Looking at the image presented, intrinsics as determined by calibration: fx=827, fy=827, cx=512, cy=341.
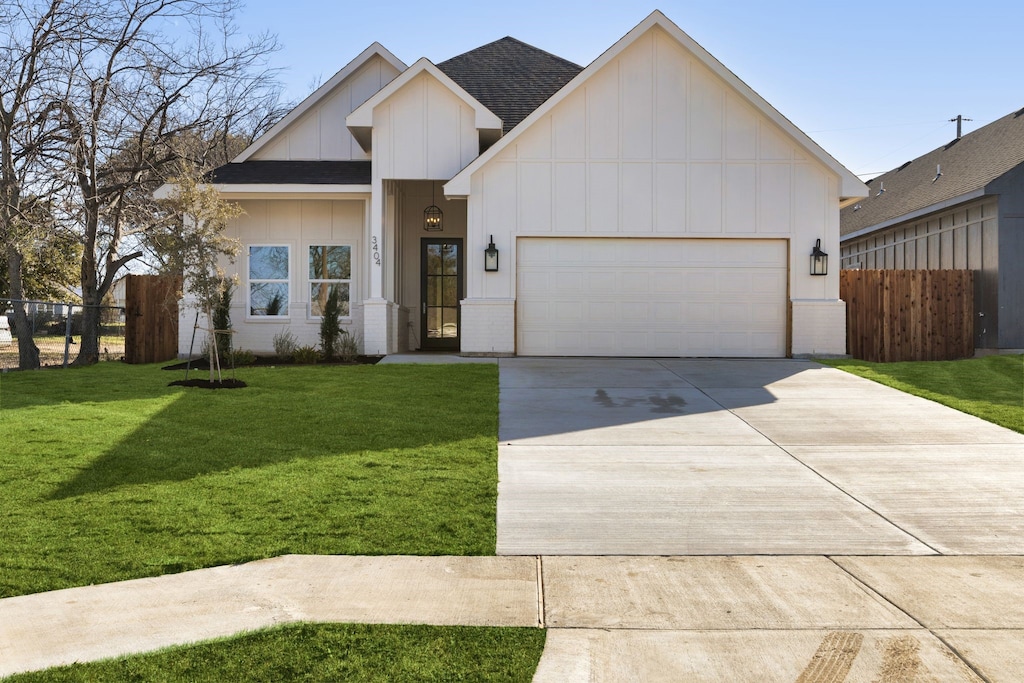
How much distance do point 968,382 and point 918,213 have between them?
948 centimetres

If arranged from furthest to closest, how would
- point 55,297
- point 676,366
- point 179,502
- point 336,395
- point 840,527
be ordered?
point 55,297 → point 676,366 → point 336,395 → point 179,502 → point 840,527

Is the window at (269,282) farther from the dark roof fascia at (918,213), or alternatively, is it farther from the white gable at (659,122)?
the dark roof fascia at (918,213)

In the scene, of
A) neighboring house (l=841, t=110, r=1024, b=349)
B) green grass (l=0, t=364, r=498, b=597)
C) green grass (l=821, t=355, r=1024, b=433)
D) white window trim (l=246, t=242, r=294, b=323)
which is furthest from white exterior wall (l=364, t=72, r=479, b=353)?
neighboring house (l=841, t=110, r=1024, b=349)

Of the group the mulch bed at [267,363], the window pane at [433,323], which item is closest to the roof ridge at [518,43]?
the window pane at [433,323]

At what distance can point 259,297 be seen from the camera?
58.2 feet

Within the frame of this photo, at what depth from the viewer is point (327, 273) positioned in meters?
17.8

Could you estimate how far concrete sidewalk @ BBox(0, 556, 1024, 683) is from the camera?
3.42 metres

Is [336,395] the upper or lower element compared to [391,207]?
lower

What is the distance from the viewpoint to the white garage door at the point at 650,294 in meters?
15.9

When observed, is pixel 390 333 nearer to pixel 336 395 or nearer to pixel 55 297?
pixel 336 395

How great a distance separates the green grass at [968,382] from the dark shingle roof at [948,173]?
17.3 ft

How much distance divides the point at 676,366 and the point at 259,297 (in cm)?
904

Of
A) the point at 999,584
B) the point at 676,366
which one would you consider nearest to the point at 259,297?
the point at 676,366

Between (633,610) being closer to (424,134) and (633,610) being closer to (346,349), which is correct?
(346,349)
